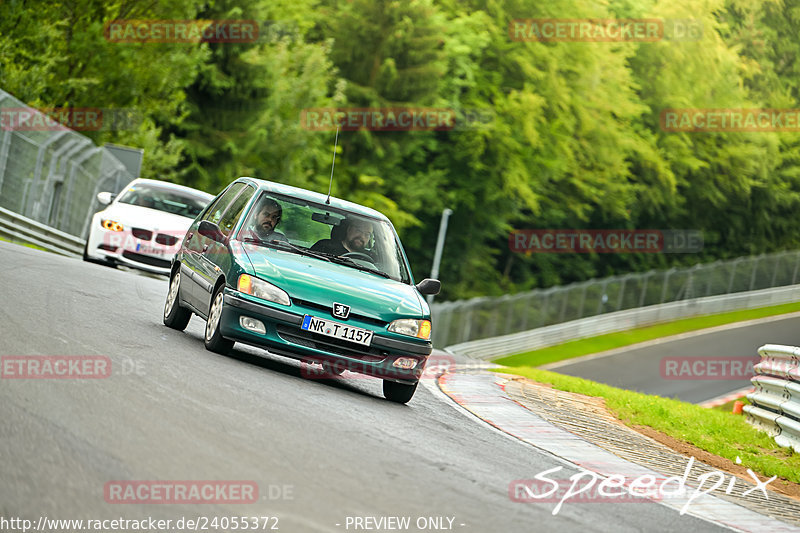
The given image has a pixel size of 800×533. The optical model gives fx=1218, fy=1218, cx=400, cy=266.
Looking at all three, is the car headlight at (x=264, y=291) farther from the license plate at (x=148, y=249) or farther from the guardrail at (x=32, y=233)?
the guardrail at (x=32, y=233)

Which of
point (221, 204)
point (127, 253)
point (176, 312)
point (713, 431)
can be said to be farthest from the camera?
point (127, 253)

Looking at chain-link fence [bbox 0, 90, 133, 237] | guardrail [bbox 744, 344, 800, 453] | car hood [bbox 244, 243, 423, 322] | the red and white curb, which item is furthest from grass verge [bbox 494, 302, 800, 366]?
car hood [bbox 244, 243, 423, 322]

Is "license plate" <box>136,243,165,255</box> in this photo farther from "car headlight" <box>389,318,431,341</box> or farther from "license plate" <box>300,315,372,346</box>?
"license plate" <box>300,315,372,346</box>

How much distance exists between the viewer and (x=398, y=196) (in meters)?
Answer: 56.3

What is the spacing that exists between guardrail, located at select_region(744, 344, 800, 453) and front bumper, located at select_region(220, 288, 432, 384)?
17.5 feet

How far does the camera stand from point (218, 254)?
10.9m

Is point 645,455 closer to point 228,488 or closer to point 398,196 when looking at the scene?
point 228,488

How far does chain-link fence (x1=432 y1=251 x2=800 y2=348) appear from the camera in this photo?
4012 centimetres

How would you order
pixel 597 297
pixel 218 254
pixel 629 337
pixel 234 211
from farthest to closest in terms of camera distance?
pixel 597 297
pixel 629 337
pixel 234 211
pixel 218 254

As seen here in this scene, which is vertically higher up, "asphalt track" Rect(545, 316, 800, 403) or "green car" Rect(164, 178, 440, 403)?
"green car" Rect(164, 178, 440, 403)

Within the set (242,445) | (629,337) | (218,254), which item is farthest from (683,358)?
(242,445)

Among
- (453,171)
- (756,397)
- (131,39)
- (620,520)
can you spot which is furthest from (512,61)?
(620,520)

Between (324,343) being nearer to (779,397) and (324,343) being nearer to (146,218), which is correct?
(779,397)

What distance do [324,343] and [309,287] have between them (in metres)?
0.48
